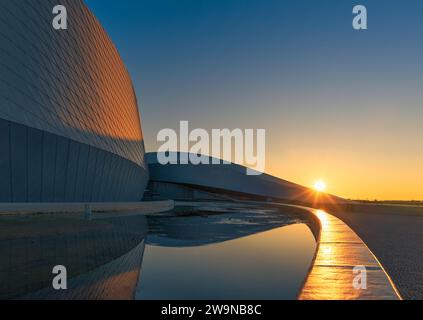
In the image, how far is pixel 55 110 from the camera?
20.1 metres

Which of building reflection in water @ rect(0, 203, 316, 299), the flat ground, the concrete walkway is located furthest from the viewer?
the flat ground

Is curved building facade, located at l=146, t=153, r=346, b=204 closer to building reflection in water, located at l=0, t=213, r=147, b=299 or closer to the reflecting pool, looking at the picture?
building reflection in water, located at l=0, t=213, r=147, b=299

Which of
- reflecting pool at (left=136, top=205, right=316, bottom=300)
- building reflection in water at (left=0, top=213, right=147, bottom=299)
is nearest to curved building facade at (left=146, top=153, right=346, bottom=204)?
building reflection in water at (left=0, top=213, right=147, bottom=299)

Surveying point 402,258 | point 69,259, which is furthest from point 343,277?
point 69,259

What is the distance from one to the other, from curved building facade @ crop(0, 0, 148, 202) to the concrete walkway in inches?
553

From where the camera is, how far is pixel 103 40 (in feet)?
106

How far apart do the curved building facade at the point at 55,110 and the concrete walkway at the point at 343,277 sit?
46.1ft

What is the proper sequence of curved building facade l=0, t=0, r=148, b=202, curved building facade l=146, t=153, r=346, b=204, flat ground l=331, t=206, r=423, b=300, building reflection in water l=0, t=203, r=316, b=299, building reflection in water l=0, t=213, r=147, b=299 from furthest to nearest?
curved building facade l=146, t=153, r=346, b=204
curved building facade l=0, t=0, r=148, b=202
flat ground l=331, t=206, r=423, b=300
building reflection in water l=0, t=203, r=316, b=299
building reflection in water l=0, t=213, r=147, b=299

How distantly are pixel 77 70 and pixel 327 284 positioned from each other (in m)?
23.2

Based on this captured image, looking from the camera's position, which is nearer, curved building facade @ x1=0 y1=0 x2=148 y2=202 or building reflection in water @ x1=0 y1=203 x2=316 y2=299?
building reflection in water @ x1=0 y1=203 x2=316 y2=299

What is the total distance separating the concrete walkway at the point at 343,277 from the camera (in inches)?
173

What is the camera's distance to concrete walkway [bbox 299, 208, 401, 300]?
440cm
